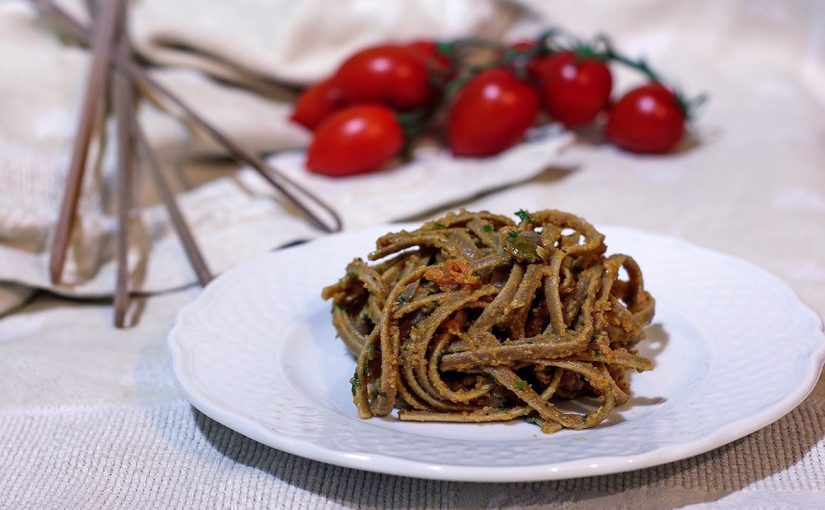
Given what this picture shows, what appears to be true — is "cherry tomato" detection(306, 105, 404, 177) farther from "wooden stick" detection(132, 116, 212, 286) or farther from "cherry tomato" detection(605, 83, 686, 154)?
"cherry tomato" detection(605, 83, 686, 154)

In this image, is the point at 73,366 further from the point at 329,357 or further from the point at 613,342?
the point at 613,342

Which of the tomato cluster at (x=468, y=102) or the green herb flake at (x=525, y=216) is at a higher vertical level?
the green herb flake at (x=525, y=216)

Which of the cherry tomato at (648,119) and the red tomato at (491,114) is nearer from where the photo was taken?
the red tomato at (491,114)

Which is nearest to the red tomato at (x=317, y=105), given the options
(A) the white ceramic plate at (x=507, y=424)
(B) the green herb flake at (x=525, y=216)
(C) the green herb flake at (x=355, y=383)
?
(A) the white ceramic plate at (x=507, y=424)

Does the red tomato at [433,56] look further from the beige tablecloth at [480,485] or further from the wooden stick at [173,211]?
the wooden stick at [173,211]

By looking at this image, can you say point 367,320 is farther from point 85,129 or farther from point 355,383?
point 85,129
